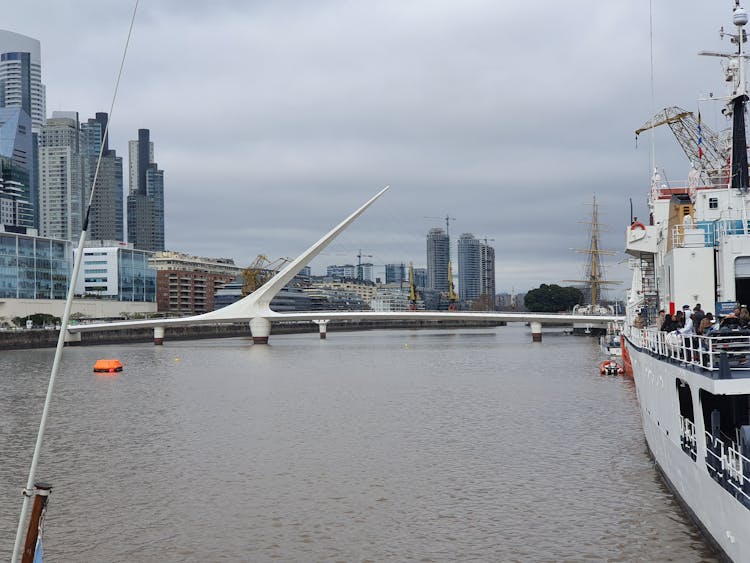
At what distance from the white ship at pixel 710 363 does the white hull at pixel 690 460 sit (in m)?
0.02

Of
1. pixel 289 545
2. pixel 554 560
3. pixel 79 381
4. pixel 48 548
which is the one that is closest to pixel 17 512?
pixel 48 548

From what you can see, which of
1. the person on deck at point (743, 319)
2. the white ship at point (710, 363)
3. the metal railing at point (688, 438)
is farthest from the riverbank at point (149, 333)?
the person on deck at point (743, 319)

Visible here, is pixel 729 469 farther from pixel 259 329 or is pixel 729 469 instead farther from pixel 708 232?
pixel 259 329

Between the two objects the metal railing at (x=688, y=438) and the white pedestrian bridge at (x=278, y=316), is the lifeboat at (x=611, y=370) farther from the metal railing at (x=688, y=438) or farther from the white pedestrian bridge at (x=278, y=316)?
the white pedestrian bridge at (x=278, y=316)

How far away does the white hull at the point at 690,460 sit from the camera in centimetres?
883

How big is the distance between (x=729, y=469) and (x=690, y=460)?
2302 mm

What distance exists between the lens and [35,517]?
255 inches

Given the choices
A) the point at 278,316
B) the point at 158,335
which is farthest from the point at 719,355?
the point at 158,335

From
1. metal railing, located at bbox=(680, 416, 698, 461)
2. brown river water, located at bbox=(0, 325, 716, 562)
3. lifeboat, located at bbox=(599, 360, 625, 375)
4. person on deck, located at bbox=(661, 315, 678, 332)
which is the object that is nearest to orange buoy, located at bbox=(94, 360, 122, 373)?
brown river water, located at bbox=(0, 325, 716, 562)

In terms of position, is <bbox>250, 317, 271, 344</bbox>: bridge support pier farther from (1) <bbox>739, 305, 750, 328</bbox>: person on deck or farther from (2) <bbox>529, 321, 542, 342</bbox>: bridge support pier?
(1) <bbox>739, 305, 750, 328</bbox>: person on deck

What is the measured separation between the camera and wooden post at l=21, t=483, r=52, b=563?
6414mm

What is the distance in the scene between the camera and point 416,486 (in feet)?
51.4

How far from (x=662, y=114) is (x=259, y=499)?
40.2 m

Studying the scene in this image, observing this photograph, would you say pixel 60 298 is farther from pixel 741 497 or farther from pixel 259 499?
pixel 741 497
